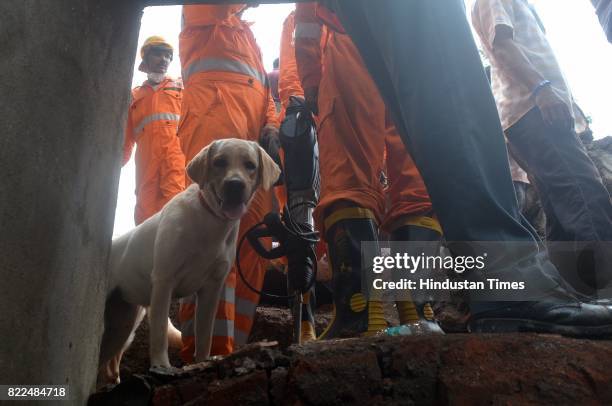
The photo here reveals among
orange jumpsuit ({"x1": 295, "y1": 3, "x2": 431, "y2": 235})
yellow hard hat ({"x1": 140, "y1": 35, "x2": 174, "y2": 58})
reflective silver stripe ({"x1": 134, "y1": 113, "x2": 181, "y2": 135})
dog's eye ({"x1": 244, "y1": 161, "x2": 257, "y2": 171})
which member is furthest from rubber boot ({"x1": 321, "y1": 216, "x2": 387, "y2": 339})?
yellow hard hat ({"x1": 140, "y1": 35, "x2": 174, "y2": 58})

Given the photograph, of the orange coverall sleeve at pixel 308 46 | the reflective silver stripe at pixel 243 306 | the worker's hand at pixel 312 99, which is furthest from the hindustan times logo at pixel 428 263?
the orange coverall sleeve at pixel 308 46

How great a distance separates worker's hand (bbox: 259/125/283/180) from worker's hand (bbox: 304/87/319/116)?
0.33m

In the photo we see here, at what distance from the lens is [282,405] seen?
4.31 feet

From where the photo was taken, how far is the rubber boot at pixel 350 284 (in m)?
2.29

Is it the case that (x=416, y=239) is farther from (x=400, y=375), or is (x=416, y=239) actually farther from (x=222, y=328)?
(x=400, y=375)

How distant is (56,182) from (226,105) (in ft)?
6.92

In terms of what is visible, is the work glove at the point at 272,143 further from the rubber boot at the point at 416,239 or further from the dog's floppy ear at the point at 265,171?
the rubber boot at the point at 416,239

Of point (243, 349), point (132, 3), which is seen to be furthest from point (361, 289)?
point (132, 3)

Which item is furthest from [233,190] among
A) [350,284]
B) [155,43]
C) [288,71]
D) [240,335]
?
[155,43]

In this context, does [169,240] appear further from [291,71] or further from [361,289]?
[291,71]

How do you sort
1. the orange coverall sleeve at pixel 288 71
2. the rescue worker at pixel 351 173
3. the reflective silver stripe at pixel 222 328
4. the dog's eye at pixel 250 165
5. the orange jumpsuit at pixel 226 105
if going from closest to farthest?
the rescue worker at pixel 351 173, the dog's eye at pixel 250 165, the reflective silver stripe at pixel 222 328, the orange jumpsuit at pixel 226 105, the orange coverall sleeve at pixel 288 71

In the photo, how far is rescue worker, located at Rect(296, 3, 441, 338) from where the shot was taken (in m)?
2.40

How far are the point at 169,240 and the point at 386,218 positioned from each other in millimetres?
1049

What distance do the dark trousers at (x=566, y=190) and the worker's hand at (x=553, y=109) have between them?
34mm
